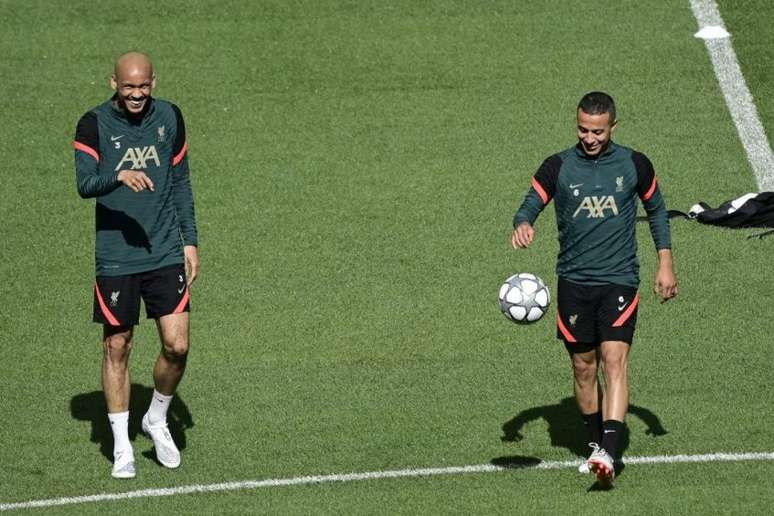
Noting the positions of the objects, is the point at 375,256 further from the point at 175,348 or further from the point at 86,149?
the point at 86,149

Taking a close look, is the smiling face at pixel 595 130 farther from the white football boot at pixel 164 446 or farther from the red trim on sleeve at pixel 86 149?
the white football boot at pixel 164 446

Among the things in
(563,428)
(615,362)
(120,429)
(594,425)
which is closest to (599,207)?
(615,362)

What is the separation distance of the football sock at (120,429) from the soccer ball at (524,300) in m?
2.73

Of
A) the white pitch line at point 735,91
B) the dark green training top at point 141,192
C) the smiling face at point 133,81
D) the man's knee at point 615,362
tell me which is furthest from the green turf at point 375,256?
the smiling face at point 133,81

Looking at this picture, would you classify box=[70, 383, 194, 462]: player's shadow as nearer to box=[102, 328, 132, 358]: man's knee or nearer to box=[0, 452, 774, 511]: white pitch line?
box=[0, 452, 774, 511]: white pitch line

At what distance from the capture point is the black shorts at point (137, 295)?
36.0 ft

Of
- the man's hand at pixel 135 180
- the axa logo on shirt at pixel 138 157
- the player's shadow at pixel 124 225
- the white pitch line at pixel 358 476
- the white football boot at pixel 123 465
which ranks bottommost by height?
the white pitch line at pixel 358 476

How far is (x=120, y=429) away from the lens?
1123cm

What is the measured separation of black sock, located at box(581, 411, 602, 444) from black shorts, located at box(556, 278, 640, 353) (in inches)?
21.2

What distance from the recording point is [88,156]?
10.7 meters

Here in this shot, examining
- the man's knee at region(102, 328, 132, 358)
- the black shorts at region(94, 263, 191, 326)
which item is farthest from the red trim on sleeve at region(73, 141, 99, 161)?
the man's knee at region(102, 328, 132, 358)

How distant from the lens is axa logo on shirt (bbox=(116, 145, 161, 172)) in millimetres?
10758

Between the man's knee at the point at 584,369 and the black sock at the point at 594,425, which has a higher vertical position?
the man's knee at the point at 584,369

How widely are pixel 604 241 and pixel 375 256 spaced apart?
453 centimetres
